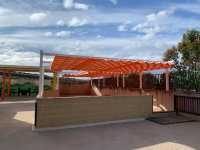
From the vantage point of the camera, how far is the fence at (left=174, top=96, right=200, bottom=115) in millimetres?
8234

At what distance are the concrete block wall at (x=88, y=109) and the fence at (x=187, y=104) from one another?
2.00 metres

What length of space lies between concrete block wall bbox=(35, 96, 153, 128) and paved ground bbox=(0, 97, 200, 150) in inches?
19.0

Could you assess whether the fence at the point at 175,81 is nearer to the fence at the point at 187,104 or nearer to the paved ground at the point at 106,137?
the fence at the point at 187,104

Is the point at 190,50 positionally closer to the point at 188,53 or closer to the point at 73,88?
the point at 188,53

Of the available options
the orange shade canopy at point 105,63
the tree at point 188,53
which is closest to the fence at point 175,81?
the tree at point 188,53

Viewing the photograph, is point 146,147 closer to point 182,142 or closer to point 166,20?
point 182,142

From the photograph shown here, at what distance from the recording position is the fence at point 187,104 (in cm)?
823

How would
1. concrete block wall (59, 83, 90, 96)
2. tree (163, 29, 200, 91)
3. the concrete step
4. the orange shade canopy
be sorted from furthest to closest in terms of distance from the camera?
concrete block wall (59, 83, 90, 96) → tree (163, 29, 200, 91) → the concrete step → the orange shade canopy

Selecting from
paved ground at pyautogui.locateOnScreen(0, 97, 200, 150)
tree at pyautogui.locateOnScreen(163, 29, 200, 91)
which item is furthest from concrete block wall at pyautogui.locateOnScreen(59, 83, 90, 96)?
paved ground at pyautogui.locateOnScreen(0, 97, 200, 150)

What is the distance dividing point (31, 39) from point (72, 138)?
8.20m

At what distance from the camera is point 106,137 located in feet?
18.0

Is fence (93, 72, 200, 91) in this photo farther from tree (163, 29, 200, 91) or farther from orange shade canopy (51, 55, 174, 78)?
orange shade canopy (51, 55, 174, 78)

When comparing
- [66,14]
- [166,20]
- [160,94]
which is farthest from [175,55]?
[66,14]

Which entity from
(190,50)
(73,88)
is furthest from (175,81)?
(73,88)
